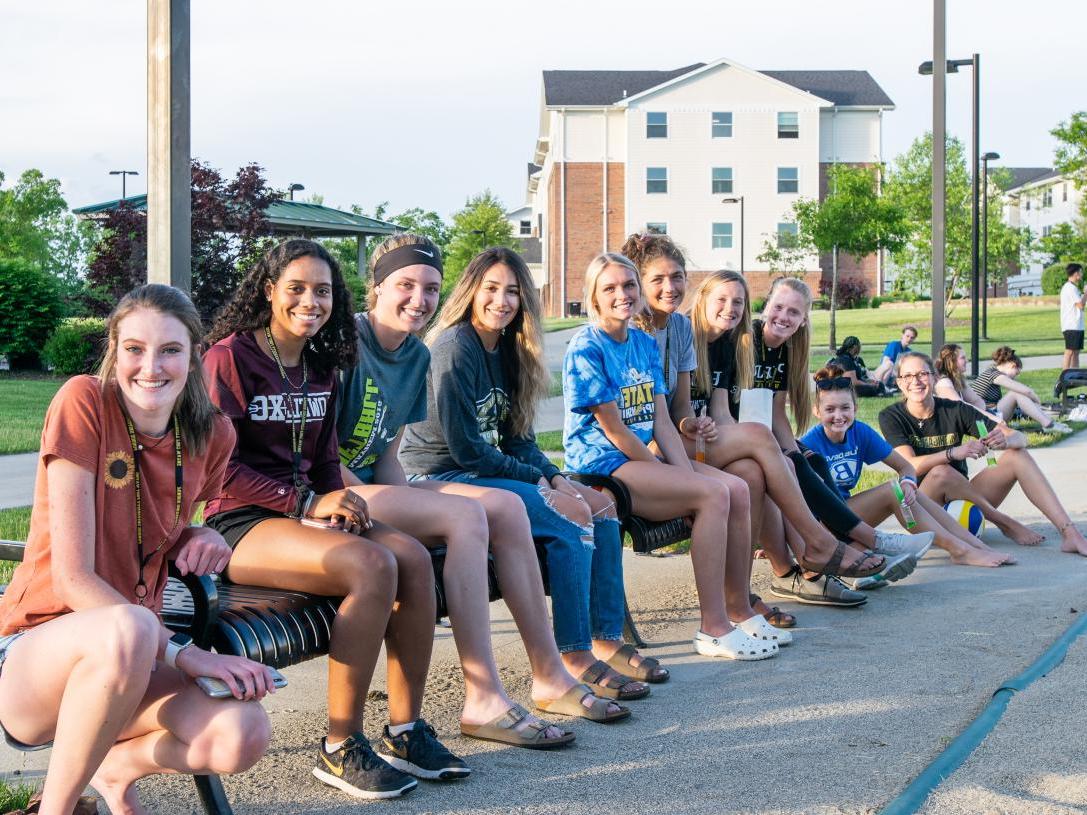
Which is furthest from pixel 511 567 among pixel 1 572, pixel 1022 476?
pixel 1022 476

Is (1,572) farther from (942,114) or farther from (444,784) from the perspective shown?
(942,114)

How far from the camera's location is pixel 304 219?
2433 cm

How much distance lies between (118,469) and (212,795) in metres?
0.89

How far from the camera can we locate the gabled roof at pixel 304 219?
22.3m

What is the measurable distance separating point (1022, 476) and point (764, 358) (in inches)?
89.9

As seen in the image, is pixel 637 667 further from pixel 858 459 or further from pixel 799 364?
pixel 858 459

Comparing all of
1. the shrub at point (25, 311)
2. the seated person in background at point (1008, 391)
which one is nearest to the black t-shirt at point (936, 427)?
the seated person in background at point (1008, 391)

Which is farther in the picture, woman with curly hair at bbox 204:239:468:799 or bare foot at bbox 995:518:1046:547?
bare foot at bbox 995:518:1046:547

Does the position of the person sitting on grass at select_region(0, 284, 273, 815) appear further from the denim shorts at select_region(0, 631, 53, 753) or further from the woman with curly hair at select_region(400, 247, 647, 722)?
the woman with curly hair at select_region(400, 247, 647, 722)

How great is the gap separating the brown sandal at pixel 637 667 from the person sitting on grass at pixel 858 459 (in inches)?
102

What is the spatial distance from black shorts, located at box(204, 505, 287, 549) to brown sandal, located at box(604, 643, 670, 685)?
1.57 metres

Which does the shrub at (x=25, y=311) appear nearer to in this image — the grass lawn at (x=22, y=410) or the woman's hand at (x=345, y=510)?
the grass lawn at (x=22, y=410)

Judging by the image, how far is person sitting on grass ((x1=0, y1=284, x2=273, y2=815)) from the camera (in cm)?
292

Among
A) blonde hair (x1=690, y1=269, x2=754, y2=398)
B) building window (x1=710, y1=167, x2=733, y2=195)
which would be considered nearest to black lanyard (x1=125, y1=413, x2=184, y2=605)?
blonde hair (x1=690, y1=269, x2=754, y2=398)
